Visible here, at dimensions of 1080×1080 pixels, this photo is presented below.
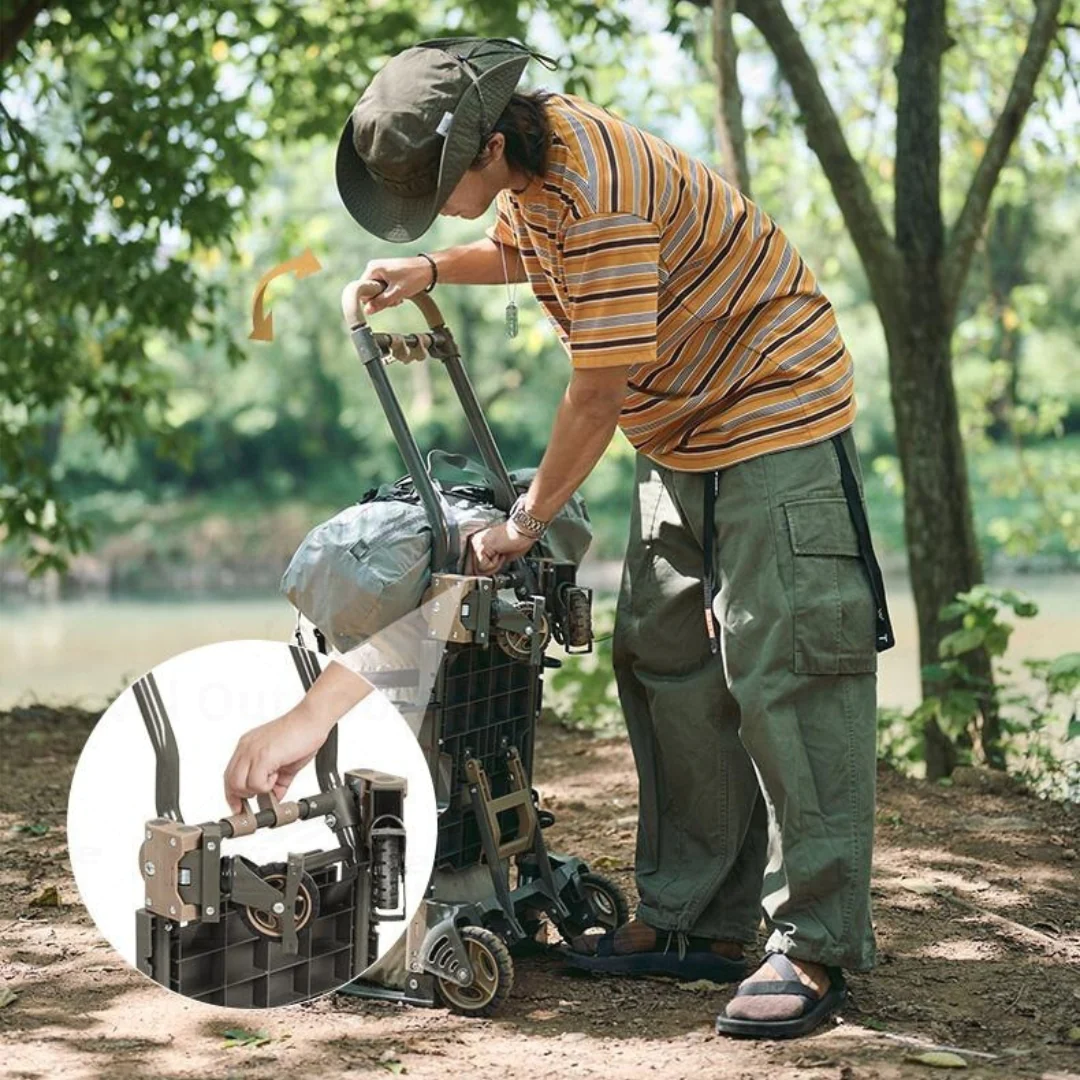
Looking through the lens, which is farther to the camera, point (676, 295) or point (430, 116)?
point (676, 295)

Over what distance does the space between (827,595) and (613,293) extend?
2.10 ft

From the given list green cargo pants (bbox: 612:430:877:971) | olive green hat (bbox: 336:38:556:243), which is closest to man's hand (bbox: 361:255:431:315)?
olive green hat (bbox: 336:38:556:243)

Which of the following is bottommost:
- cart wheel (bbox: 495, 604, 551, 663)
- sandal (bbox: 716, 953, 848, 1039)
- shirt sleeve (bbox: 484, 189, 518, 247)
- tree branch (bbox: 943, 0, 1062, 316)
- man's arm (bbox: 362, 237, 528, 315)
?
sandal (bbox: 716, 953, 848, 1039)

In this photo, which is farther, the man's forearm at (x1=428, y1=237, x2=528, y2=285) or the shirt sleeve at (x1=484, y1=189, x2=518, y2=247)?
the man's forearm at (x1=428, y1=237, x2=528, y2=285)

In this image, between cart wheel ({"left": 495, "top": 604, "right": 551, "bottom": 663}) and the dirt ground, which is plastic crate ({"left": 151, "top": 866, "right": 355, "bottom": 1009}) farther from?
cart wheel ({"left": 495, "top": 604, "right": 551, "bottom": 663})

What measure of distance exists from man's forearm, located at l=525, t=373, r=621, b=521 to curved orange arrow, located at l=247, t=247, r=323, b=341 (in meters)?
0.59

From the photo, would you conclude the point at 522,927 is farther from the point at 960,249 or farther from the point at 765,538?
the point at 960,249

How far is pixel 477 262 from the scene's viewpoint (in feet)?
10.2

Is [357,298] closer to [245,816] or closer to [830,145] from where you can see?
[245,816]

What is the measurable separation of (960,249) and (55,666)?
10540 millimetres

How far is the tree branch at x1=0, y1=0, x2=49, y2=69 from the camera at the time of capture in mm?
6504

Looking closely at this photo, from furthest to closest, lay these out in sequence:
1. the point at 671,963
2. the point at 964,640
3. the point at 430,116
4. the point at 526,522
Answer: the point at 964,640
the point at 671,963
the point at 526,522
the point at 430,116

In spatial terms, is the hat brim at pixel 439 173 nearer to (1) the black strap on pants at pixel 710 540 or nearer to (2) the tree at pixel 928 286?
(1) the black strap on pants at pixel 710 540

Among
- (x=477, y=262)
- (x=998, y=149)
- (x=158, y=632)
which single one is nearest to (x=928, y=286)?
(x=998, y=149)
